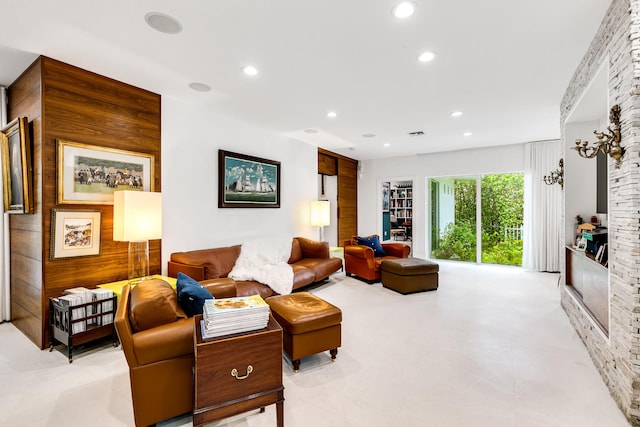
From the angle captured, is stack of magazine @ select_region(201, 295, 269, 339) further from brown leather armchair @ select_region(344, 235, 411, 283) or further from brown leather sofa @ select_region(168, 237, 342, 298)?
brown leather armchair @ select_region(344, 235, 411, 283)

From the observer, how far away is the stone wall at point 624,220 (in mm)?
1782

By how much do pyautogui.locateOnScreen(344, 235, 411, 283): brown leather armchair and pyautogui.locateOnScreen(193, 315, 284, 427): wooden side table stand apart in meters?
3.53

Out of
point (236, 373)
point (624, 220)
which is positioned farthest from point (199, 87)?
point (624, 220)

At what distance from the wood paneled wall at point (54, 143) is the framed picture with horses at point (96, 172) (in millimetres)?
59

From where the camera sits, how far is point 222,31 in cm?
229

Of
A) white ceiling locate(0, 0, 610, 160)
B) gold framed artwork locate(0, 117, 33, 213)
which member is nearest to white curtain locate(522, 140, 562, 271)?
white ceiling locate(0, 0, 610, 160)

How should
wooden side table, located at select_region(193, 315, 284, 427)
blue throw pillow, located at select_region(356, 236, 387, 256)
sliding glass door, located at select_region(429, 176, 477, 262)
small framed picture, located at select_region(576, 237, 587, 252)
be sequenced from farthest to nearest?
sliding glass door, located at select_region(429, 176, 477, 262) → blue throw pillow, located at select_region(356, 236, 387, 256) → small framed picture, located at select_region(576, 237, 587, 252) → wooden side table, located at select_region(193, 315, 284, 427)

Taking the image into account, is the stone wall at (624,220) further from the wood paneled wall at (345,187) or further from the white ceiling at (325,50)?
the wood paneled wall at (345,187)

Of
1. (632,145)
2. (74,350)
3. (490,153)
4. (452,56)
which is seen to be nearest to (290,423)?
(74,350)

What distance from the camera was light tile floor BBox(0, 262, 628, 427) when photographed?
1838 millimetres

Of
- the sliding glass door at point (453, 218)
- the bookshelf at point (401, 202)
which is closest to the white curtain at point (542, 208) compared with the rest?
the sliding glass door at point (453, 218)

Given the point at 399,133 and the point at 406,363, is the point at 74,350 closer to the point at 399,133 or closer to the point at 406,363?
the point at 406,363

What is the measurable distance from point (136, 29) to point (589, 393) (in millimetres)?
4193

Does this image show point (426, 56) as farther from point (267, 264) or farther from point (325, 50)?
point (267, 264)
